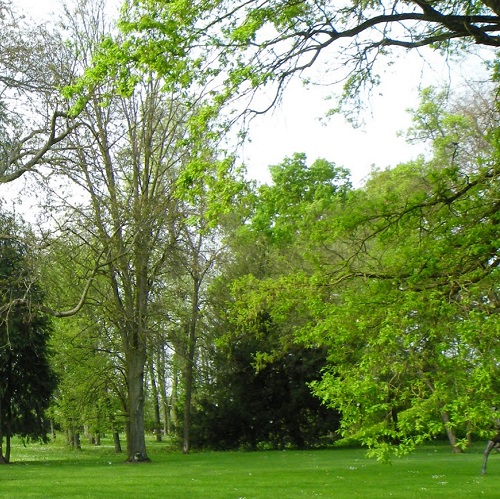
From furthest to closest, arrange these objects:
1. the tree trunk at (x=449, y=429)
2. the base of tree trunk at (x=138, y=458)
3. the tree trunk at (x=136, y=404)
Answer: the tree trunk at (x=136, y=404), the base of tree trunk at (x=138, y=458), the tree trunk at (x=449, y=429)

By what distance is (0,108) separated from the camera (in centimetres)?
1714

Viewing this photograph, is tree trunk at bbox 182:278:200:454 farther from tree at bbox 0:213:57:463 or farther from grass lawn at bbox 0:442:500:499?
grass lawn at bbox 0:442:500:499

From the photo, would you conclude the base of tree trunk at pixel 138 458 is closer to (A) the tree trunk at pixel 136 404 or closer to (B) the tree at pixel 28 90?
(A) the tree trunk at pixel 136 404

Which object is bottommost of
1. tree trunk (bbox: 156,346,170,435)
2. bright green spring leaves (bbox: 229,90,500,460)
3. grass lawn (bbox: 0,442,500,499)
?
grass lawn (bbox: 0,442,500,499)

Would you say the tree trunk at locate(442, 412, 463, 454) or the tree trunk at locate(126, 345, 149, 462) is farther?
the tree trunk at locate(126, 345, 149, 462)

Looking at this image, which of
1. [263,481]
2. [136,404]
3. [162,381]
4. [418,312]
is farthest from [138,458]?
[418,312]

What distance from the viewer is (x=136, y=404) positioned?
30.3 meters

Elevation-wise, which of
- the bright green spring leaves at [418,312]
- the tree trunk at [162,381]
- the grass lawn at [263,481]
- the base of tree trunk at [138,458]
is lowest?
the grass lawn at [263,481]

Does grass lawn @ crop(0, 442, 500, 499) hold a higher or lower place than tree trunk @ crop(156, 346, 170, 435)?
lower

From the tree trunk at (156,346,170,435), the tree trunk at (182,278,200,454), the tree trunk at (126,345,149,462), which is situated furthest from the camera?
the tree trunk at (182,278,200,454)

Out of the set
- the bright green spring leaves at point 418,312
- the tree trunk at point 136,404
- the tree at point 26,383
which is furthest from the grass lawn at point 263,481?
the bright green spring leaves at point 418,312

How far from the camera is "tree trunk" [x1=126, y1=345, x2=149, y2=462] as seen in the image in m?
29.8

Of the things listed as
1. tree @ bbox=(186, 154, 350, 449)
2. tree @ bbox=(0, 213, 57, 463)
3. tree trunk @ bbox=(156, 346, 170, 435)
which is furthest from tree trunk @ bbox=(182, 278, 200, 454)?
tree @ bbox=(0, 213, 57, 463)

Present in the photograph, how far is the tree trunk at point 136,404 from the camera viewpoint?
1171 inches
